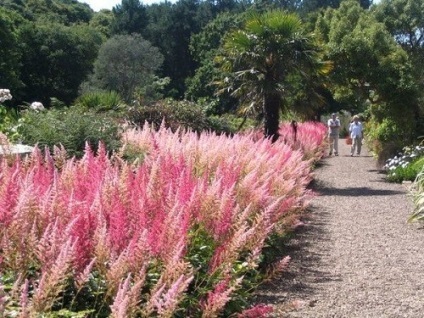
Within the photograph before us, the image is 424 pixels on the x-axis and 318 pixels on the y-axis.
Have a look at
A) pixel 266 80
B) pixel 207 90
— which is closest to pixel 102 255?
pixel 266 80

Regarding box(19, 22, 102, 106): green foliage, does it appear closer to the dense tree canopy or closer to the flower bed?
the dense tree canopy

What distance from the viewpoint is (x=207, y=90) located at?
44.2 metres

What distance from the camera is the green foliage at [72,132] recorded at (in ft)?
26.5

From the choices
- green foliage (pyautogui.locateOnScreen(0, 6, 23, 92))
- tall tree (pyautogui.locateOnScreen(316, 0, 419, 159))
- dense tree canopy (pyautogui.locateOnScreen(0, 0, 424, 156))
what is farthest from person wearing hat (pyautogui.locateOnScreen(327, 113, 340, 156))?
green foliage (pyautogui.locateOnScreen(0, 6, 23, 92))

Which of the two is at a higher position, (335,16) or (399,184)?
(335,16)

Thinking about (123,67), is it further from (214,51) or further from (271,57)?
(271,57)

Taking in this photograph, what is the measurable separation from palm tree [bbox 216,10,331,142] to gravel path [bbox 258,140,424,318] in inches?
141

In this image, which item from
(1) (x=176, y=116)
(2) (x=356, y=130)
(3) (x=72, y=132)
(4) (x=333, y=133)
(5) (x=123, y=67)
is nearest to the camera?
(3) (x=72, y=132)

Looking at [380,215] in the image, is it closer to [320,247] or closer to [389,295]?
[320,247]

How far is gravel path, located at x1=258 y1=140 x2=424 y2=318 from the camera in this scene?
15.9 feet

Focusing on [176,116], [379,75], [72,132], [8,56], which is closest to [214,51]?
[8,56]

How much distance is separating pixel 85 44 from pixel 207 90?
47.1 feet

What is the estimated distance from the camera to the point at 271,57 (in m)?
14.3

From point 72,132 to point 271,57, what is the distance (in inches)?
277
